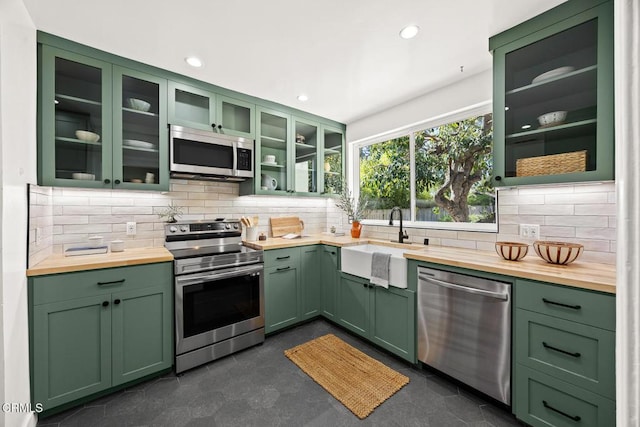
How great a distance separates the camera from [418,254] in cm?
206

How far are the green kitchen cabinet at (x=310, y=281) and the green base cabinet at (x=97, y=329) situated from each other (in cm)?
126

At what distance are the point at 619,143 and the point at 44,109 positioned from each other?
3152mm

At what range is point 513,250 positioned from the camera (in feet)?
5.96

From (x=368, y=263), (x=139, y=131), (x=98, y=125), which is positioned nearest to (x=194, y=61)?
(x=139, y=131)

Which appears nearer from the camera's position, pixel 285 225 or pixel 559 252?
pixel 559 252

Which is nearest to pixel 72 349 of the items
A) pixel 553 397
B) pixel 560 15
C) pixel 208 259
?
pixel 208 259

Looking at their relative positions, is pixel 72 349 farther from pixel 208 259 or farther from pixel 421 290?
pixel 421 290

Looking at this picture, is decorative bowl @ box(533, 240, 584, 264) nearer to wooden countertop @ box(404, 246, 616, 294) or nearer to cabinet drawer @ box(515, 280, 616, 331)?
wooden countertop @ box(404, 246, 616, 294)

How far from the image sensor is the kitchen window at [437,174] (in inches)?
98.0

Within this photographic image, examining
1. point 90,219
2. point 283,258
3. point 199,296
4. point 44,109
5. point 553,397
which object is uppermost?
point 44,109

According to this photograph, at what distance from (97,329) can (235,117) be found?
6.99ft

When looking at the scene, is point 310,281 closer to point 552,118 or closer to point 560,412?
point 560,412

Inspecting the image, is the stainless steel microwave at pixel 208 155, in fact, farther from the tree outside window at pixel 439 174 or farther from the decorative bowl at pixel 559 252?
the decorative bowl at pixel 559 252

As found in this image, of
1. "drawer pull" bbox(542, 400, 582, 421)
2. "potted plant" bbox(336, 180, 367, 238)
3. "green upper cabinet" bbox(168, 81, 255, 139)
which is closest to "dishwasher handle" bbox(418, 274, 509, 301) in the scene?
"drawer pull" bbox(542, 400, 582, 421)
